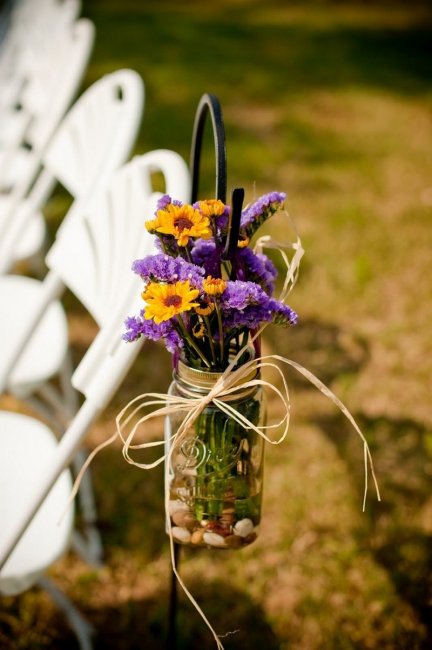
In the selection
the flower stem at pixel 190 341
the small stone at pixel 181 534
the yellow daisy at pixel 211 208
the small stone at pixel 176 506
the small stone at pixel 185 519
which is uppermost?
the yellow daisy at pixel 211 208

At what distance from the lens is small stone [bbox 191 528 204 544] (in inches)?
36.0

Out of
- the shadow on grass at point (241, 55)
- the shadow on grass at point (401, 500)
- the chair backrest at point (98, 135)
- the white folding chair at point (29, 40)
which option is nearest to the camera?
the chair backrest at point (98, 135)

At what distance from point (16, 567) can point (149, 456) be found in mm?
976

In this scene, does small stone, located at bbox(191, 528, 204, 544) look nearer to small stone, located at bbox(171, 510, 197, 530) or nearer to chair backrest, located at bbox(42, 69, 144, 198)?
small stone, located at bbox(171, 510, 197, 530)

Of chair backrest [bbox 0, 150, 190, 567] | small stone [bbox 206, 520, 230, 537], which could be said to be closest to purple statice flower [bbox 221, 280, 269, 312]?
chair backrest [bbox 0, 150, 190, 567]

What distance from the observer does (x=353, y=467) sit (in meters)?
1.97

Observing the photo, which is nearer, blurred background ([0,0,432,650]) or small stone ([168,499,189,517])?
small stone ([168,499,189,517])

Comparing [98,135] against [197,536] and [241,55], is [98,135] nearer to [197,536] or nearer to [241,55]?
[197,536]

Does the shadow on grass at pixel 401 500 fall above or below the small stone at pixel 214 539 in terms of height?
below

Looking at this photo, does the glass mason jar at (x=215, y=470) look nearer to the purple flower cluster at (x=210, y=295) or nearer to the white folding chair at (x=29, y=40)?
the purple flower cluster at (x=210, y=295)

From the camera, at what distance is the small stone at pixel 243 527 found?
3.00 feet

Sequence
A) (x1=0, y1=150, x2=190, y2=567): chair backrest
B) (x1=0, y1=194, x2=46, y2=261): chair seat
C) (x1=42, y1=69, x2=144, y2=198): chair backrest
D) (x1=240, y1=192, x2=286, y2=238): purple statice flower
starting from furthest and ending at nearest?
(x1=0, y1=194, x2=46, y2=261): chair seat
(x1=42, y1=69, x2=144, y2=198): chair backrest
(x1=0, y1=150, x2=190, y2=567): chair backrest
(x1=240, y1=192, x2=286, y2=238): purple statice flower

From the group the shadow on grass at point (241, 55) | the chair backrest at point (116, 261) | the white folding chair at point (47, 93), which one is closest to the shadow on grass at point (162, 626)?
the chair backrest at point (116, 261)

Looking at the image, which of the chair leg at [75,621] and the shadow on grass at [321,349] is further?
the shadow on grass at [321,349]
